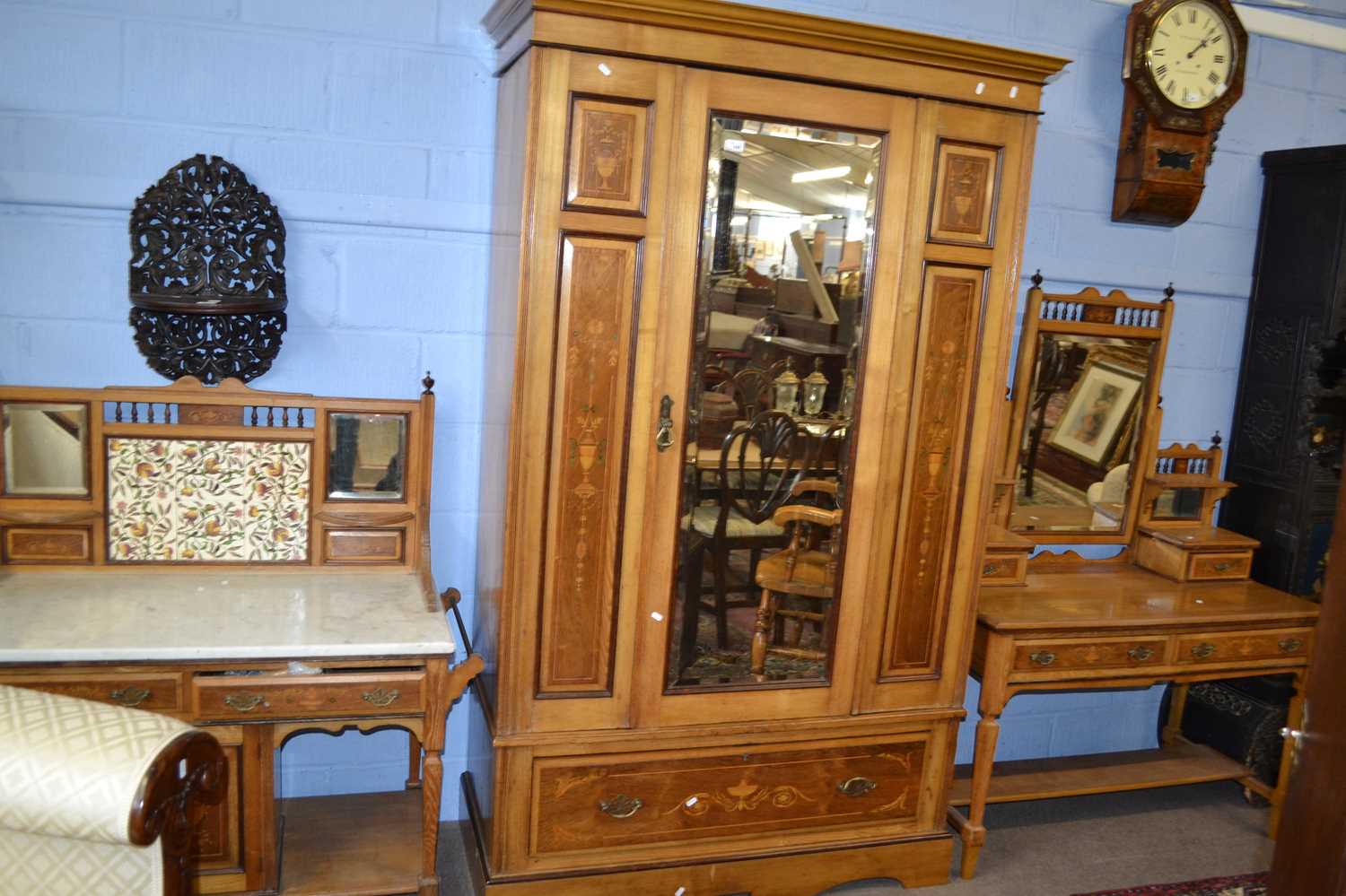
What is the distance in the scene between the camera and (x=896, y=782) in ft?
9.11

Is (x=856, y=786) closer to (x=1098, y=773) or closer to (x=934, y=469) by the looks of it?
(x=934, y=469)

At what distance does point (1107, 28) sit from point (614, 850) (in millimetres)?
2707

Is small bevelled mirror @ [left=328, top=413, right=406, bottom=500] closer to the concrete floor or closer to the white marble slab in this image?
the white marble slab

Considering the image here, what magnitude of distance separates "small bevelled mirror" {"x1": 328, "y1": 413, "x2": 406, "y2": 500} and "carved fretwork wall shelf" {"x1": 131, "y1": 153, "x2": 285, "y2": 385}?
0.27 meters

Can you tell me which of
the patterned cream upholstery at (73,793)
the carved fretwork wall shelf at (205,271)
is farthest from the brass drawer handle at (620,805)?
the carved fretwork wall shelf at (205,271)

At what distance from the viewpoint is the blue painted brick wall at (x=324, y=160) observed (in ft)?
8.11

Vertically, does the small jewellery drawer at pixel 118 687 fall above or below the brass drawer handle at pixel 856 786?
above

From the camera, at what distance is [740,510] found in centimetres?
248

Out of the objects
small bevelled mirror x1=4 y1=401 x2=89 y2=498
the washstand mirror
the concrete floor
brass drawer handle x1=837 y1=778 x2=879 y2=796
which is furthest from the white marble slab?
the washstand mirror

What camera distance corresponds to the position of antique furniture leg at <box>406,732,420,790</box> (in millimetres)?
2939

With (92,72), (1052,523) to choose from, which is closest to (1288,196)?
(1052,523)

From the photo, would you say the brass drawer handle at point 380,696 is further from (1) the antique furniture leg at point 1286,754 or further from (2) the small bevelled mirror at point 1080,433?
(1) the antique furniture leg at point 1286,754

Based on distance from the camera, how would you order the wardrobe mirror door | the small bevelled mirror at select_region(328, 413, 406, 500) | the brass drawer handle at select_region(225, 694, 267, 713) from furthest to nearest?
the small bevelled mirror at select_region(328, 413, 406, 500), the wardrobe mirror door, the brass drawer handle at select_region(225, 694, 267, 713)

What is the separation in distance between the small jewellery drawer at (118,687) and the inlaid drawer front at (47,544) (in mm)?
452
